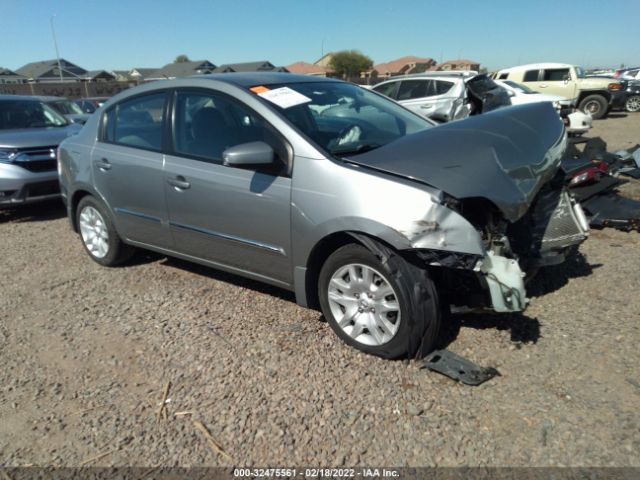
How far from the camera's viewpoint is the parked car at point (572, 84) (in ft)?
56.3

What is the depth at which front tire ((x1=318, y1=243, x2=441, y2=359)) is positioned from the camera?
2.81 metres

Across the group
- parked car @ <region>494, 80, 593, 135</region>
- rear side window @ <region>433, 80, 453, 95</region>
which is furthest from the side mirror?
rear side window @ <region>433, 80, 453, 95</region>

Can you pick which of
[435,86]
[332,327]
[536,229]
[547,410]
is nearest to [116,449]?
[332,327]

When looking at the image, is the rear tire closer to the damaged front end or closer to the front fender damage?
the damaged front end

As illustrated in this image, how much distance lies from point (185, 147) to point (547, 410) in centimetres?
302

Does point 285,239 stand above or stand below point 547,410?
above

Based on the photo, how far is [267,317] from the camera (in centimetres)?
362

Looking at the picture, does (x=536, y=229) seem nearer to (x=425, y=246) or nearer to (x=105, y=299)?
(x=425, y=246)

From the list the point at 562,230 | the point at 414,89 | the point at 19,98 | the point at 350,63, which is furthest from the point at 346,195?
the point at 350,63

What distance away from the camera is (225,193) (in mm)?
3467

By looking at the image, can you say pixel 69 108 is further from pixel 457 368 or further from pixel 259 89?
pixel 457 368

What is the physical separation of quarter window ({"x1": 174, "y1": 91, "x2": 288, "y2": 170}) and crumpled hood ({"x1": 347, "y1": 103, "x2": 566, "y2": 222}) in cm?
69

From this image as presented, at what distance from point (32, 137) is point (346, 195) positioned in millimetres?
5811

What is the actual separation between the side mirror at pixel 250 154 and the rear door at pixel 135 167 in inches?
41.0
